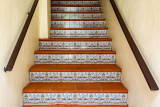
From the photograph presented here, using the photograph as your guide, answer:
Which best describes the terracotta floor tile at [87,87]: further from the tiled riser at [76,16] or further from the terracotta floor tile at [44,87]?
the tiled riser at [76,16]

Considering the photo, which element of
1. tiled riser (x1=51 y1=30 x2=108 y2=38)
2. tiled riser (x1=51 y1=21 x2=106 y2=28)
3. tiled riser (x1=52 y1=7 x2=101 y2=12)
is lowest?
tiled riser (x1=51 y1=30 x2=108 y2=38)

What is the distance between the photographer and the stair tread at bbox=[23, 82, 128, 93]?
1795 millimetres

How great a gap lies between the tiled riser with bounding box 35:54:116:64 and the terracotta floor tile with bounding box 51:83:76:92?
→ 0.53 metres

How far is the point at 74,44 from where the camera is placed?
277cm

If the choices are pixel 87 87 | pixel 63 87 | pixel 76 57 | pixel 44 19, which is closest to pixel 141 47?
pixel 87 87

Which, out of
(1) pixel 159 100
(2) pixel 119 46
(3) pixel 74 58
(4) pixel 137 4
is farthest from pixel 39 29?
(1) pixel 159 100

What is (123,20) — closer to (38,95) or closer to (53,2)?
(38,95)

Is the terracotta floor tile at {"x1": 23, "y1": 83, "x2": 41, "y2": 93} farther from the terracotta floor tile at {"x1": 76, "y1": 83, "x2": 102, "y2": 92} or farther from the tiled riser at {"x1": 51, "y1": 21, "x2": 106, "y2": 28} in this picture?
the tiled riser at {"x1": 51, "y1": 21, "x2": 106, "y2": 28}

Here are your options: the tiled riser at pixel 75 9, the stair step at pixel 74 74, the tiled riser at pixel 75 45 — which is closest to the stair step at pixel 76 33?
the tiled riser at pixel 75 45

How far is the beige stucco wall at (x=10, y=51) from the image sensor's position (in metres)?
1.34

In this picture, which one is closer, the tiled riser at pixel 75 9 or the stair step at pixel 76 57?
the stair step at pixel 76 57

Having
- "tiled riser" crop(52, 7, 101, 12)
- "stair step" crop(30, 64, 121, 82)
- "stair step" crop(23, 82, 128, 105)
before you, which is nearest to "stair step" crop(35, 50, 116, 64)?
"stair step" crop(30, 64, 121, 82)

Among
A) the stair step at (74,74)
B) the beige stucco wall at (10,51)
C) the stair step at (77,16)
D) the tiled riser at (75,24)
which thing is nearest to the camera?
the beige stucco wall at (10,51)

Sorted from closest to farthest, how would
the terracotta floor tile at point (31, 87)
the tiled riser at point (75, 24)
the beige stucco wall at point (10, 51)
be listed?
the beige stucco wall at point (10, 51), the terracotta floor tile at point (31, 87), the tiled riser at point (75, 24)
